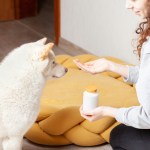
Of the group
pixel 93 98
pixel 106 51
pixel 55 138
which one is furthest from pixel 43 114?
pixel 106 51

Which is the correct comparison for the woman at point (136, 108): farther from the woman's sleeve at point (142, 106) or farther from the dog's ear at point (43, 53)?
the dog's ear at point (43, 53)

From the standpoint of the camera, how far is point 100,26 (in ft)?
A: 8.29

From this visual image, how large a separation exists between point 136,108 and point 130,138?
0.21 meters

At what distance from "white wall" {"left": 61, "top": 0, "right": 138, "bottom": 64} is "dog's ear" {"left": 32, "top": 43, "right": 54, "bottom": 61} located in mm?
1063

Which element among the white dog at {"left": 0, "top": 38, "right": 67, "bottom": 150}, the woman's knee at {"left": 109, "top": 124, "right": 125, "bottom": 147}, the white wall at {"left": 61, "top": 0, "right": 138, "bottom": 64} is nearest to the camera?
the white dog at {"left": 0, "top": 38, "right": 67, "bottom": 150}

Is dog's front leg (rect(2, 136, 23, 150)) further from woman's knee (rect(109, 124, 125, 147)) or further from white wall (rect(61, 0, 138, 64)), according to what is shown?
white wall (rect(61, 0, 138, 64))

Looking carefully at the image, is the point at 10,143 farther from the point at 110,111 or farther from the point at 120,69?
the point at 120,69

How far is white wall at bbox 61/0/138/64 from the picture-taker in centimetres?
232

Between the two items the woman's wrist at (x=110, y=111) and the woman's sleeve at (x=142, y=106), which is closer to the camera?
the woman's sleeve at (x=142, y=106)

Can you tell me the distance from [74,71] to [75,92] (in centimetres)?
25

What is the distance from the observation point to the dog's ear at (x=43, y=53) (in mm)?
1294

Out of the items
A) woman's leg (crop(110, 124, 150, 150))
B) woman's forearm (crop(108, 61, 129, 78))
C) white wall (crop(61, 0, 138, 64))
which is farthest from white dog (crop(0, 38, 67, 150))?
white wall (crop(61, 0, 138, 64))

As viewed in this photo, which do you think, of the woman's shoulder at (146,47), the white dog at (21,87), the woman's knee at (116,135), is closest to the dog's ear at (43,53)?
the white dog at (21,87)

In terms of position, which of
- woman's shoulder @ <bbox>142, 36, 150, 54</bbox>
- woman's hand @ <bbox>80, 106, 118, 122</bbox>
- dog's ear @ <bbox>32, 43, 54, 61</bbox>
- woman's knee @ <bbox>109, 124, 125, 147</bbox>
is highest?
woman's shoulder @ <bbox>142, 36, 150, 54</bbox>
